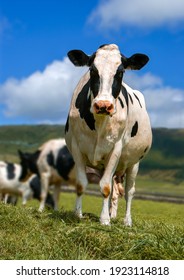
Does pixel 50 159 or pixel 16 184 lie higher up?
pixel 50 159

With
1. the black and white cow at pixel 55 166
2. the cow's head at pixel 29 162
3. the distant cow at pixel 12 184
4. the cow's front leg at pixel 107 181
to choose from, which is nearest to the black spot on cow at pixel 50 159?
the black and white cow at pixel 55 166

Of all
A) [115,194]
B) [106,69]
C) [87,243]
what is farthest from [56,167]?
[87,243]

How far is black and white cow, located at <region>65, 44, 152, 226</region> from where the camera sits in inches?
388

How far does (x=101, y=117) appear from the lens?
1016 centimetres

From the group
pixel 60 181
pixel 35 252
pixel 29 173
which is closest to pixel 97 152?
pixel 35 252

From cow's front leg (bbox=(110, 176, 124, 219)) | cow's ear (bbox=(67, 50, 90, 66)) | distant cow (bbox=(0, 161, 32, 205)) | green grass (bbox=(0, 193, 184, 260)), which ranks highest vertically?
cow's ear (bbox=(67, 50, 90, 66))

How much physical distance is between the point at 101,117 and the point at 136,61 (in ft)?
5.31

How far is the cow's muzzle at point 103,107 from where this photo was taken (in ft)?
30.4

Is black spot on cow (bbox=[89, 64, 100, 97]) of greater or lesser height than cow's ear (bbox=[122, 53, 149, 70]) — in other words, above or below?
below

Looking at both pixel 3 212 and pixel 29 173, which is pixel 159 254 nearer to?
pixel 3 212

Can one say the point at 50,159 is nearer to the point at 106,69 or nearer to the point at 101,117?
the point at 101,117

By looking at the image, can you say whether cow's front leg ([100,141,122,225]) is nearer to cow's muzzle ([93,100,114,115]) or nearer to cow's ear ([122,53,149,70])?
cow's muzzle ([93,100,114,115])

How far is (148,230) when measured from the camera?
8555 mm

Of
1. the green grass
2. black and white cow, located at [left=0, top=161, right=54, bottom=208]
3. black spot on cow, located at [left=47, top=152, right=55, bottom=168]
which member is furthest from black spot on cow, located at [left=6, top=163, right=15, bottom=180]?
the green grass
